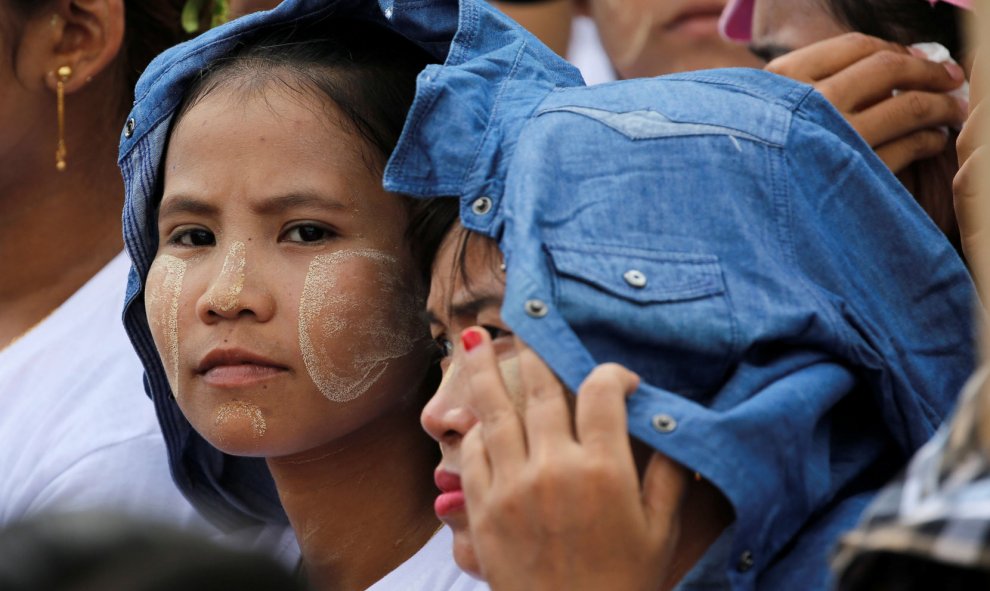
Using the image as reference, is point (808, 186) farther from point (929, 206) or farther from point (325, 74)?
point (325, 74)

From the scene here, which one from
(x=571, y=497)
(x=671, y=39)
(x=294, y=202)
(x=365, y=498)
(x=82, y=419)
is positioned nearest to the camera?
(x=571, y=497)

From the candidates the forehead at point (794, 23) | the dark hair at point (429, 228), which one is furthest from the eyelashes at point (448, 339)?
the forehead at point (794, 23)

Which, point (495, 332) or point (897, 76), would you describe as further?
point (897, 76)

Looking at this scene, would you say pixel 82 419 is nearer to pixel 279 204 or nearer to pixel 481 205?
pixel 279 204

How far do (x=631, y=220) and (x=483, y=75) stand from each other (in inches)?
16.1

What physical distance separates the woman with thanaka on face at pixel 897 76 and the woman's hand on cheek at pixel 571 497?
924 millimetres

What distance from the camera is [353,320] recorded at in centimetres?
231

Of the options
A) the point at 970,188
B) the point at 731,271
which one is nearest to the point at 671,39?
the point at 970,188

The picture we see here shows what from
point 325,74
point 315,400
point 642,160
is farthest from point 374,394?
point 642,160

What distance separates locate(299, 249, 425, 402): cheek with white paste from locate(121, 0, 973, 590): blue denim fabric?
0.30 metres

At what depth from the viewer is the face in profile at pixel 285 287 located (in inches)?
90.2

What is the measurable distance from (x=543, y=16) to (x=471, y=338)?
2.01 meters

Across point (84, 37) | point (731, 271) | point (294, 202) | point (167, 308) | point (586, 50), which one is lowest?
point (586, 50)

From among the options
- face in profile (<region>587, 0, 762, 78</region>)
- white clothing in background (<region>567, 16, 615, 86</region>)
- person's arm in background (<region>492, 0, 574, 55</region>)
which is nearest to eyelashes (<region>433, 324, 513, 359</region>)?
face in profile (<region>587, 0, 762, 78</region>)
